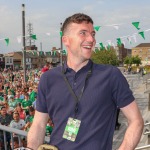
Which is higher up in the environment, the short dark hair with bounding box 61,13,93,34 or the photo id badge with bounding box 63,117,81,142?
the short dark hair with bounding box 61,13,93,34

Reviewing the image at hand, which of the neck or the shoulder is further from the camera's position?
the neck

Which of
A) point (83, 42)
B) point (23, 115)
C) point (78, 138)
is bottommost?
point (23, 115)

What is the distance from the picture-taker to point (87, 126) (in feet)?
5.86

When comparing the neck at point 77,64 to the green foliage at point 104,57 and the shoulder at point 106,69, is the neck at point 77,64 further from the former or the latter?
the green foliage at point 104,57

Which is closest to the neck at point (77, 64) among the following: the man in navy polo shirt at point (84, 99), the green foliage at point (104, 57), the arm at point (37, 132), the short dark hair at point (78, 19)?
the man in navy polo shirt at point (84, 99)

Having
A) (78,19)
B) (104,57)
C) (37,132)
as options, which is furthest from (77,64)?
(104,57)

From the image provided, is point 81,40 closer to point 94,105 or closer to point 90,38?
point 90,38

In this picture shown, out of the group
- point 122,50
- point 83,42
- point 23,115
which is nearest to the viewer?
point 83,42

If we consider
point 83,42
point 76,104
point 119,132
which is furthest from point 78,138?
point 119,132

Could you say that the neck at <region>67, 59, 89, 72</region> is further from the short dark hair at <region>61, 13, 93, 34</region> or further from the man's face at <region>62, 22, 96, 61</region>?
the short dark hair at <region>61, 13, 93, 34</region>

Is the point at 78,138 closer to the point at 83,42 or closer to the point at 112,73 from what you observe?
the point at 112,73

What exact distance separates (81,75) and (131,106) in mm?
368

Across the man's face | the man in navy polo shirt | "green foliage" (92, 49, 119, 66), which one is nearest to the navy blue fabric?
the man in navy polo shirt

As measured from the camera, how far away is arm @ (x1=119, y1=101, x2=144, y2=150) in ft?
5.51
